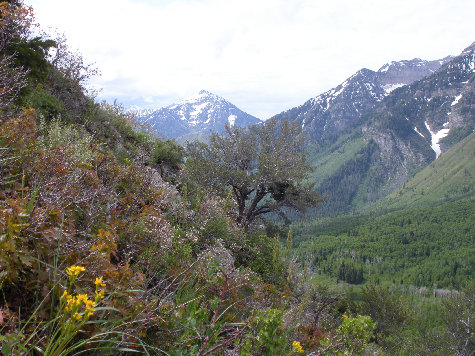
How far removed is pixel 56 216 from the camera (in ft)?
9.08

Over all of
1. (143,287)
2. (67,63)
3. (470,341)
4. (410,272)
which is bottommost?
(410,272)

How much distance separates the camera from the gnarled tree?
16312 millimetres

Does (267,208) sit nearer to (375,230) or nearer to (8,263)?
(8,263)

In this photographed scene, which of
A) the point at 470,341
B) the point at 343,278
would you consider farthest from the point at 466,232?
the point at 470,341

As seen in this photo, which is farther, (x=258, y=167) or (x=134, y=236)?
(x=258, y=167)

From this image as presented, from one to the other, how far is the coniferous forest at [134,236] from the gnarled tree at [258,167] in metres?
0.08

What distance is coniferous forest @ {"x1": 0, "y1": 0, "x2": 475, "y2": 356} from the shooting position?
2.27m

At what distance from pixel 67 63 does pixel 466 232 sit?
212269mm

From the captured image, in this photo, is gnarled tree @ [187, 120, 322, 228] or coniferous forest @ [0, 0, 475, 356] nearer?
coniferous forest @ [0, 0, 475, 356]

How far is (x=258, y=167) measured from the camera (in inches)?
666

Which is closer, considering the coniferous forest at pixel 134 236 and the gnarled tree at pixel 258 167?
the coniferous forest at pixel 134 236

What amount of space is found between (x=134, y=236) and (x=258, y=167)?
43.7 ft

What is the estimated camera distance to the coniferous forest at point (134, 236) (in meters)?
2.27

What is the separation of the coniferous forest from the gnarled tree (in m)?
0.08
